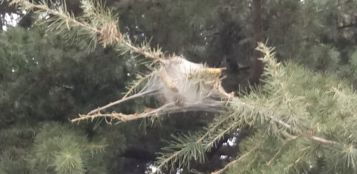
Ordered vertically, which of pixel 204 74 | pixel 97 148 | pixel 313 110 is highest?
pixel 204 74

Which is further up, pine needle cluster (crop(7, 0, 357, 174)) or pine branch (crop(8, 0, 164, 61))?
pine branch (crop(8, 0, 164, 61))

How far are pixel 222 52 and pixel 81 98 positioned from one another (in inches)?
38.1

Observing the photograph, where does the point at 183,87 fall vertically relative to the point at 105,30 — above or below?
below

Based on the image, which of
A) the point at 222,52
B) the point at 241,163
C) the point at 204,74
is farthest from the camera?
the point at 222,52

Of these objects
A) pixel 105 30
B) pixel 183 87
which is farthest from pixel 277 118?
pixel 105 30

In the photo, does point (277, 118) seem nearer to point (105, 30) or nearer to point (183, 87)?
point (183, 87)

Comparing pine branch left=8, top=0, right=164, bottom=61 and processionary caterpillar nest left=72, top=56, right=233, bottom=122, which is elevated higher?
pine branch left=8, top=0, right=164, bottom=61

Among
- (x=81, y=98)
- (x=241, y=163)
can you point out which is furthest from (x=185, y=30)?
(x=241, y=163)

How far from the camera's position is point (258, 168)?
2.16 metres

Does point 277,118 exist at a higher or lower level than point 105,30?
lower

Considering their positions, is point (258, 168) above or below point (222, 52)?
below

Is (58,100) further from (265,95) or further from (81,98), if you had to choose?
(265,95)

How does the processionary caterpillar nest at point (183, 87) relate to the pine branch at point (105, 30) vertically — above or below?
below

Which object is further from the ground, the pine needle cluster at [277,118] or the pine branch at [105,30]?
the pine branch at [105,30]
